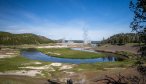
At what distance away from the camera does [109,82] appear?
97.8 ft

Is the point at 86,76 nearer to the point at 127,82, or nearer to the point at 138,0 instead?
the point at 127,82

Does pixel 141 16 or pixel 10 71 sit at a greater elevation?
pixel 141 16

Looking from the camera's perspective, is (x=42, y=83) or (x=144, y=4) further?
(x=42, y=83)

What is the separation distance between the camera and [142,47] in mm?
18484

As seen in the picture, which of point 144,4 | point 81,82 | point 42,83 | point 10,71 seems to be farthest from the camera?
point 10,71

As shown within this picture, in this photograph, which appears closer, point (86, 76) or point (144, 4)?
point (144, 4)

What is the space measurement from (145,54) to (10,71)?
4379 cm

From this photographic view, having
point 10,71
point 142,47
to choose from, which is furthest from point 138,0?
point 10,71

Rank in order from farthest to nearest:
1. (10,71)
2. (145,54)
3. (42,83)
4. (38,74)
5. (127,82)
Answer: (10,71) → (38,74) → (42,83) → (127,82) → (145,54)

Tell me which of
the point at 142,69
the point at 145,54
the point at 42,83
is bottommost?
the point at 42,83

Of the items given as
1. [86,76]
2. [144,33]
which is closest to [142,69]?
[144,33]

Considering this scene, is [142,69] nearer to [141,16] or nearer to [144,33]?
[144,33]

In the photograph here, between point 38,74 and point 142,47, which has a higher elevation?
point 142,47

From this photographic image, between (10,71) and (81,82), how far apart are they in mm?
28081
